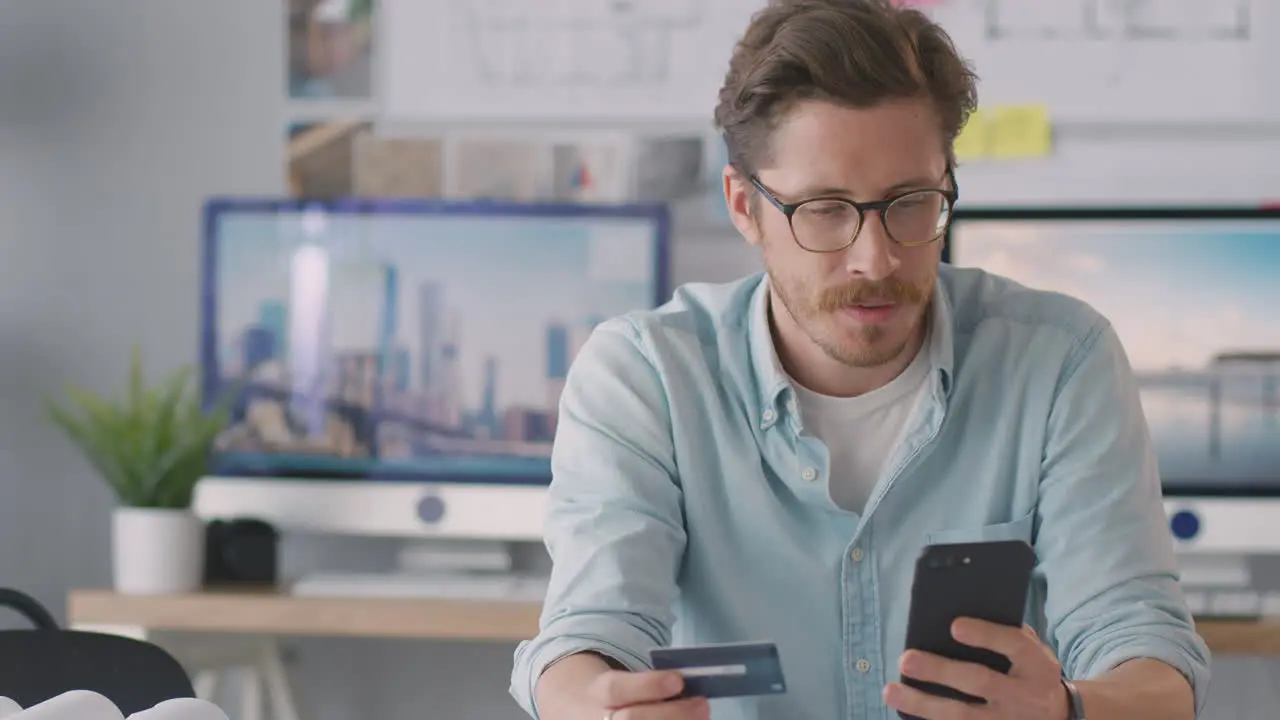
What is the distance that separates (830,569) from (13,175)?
2.10 metres

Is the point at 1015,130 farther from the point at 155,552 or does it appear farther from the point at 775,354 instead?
the point at 155,552

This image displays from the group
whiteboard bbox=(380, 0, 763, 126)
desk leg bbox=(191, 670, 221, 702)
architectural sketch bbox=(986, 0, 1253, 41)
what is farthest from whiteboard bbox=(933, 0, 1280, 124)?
desk leg bbox=(191, 670, 221, 702)

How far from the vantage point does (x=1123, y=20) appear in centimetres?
272

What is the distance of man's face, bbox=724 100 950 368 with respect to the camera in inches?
53.0

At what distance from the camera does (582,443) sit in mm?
1423

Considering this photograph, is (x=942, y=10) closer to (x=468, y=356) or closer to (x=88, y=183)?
(x=468, y=356)

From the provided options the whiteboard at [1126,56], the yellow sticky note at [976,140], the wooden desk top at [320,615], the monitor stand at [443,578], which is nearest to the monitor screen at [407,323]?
the monitor stand at [443,578]

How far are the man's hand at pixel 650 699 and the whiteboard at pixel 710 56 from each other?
71.5 inches

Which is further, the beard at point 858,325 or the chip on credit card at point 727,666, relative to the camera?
the beard at point 858,325

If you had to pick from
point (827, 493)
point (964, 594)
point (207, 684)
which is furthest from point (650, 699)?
point (207, 684)

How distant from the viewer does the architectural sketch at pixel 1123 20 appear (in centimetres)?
272

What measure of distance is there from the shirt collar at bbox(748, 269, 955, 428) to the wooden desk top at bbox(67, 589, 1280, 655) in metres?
0.96

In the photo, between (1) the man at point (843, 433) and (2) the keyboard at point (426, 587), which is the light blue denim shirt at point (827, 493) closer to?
(1) the man at point (843, 433)

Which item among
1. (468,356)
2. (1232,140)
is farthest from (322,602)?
(1232,140)
